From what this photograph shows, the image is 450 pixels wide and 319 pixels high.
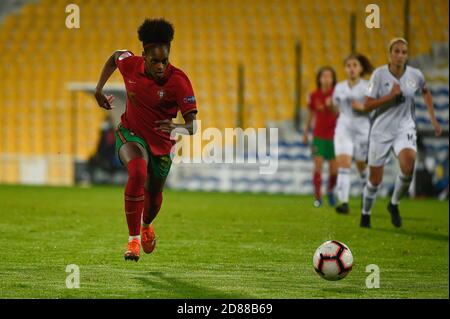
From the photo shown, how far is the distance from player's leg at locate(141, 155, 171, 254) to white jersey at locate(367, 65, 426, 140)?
12.2 ft

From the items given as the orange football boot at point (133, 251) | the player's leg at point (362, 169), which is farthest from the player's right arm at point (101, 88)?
the player's leg at point (362, 169)

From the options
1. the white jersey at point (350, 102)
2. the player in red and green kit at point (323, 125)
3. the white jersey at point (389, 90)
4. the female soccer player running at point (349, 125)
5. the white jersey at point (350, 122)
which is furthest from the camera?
the player in red and green kit at point (323, 125)

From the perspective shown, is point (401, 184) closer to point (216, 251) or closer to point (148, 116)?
point (216, 251)

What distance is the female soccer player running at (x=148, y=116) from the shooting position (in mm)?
7461

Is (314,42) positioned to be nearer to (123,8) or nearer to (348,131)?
(123,8)

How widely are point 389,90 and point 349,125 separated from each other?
314 cm

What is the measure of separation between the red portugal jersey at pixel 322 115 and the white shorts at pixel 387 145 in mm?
4211

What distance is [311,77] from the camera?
23469 millimetres

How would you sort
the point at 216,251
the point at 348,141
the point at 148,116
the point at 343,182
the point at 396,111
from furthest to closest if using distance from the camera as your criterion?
the point at 348,141 → the point at 343,182 → the point at 396,111 → the point at 216,251 → the point at 148,116

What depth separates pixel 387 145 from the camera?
36.3 feet

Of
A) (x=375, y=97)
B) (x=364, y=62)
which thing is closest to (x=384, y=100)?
(x=375, y=97)

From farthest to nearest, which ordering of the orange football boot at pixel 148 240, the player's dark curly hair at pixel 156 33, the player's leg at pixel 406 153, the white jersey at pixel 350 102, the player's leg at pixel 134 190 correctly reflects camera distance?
the white jersey at pixel 350 102 < the player's leg at pixel 406 153 < the orange football boot at pixel 148 240 < the player's leg at pixel 134 190 < the player's dark curly hair at pixel 156 33

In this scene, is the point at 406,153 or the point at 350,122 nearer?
the point at 406,153

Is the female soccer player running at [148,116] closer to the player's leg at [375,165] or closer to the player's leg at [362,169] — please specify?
the player's leg at [375,165]
